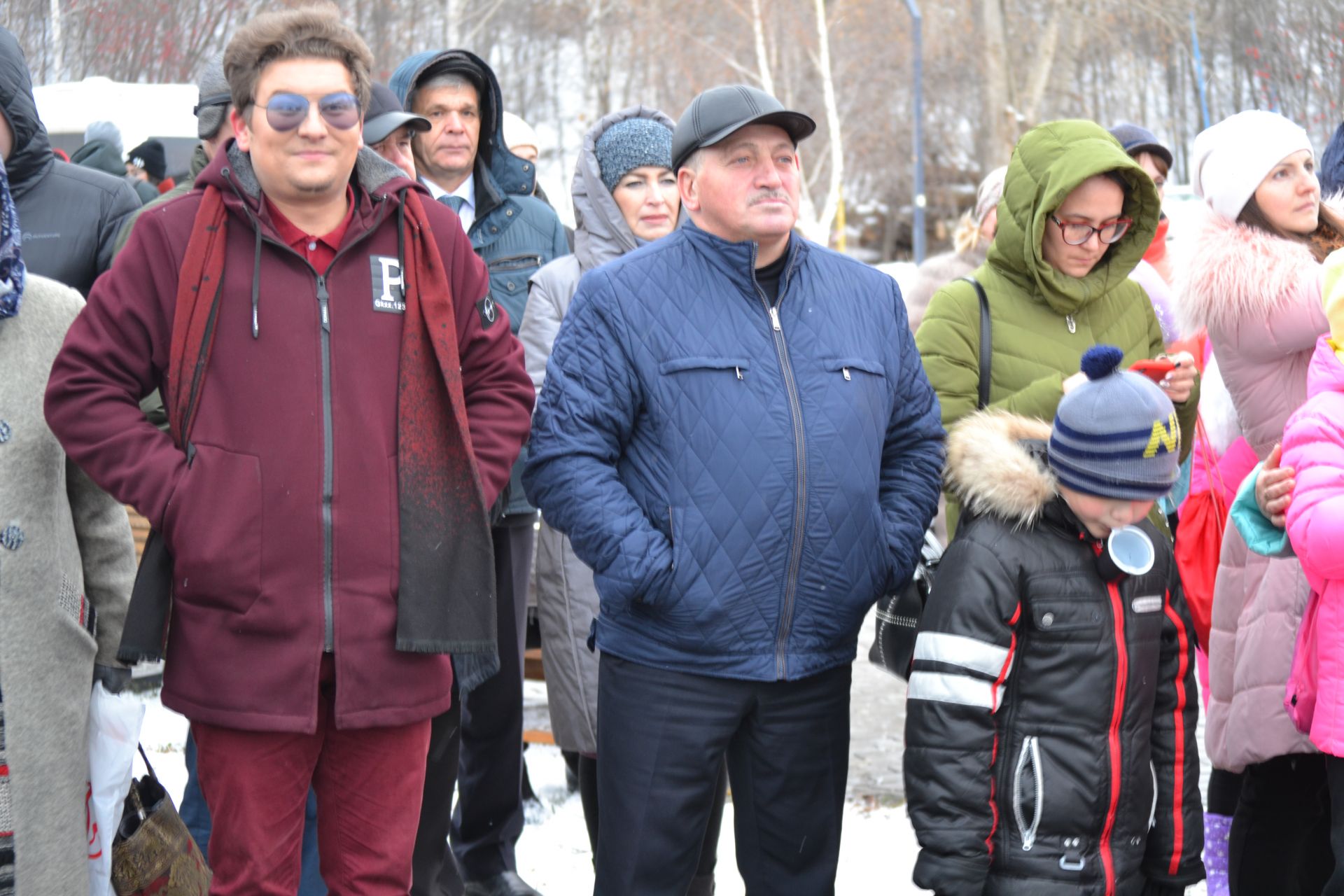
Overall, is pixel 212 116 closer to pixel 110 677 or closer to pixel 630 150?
pixel 630 150

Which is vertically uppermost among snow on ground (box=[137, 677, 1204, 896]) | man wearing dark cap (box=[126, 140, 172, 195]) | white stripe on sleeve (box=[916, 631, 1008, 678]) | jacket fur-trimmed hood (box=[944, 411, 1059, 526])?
man wearing dark cap (box=[126, 140, 172, 195])

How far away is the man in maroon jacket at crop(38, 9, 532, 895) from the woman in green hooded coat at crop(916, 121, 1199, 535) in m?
1.35

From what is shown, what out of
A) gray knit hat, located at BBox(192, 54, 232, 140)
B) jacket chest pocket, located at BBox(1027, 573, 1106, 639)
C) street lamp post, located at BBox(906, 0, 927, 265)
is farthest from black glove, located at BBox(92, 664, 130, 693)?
street lamp post, located at BBox(906, 0, 927, 265)

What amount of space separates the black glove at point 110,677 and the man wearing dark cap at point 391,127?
5.05 feet

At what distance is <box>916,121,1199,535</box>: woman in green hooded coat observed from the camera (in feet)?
11.8

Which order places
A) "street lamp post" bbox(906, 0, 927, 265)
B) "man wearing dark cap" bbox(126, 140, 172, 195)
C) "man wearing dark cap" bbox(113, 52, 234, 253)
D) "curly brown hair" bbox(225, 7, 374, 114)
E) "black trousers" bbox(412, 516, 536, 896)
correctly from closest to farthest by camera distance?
"curly brown hair" bbox(225, 7, 374, 114), "man wearing dark cap" bbox(113, 52, 234, 253), "black trousers" bbox(412, 516, 536, 896), "man wearing dark cap" bbox(126, 140, 172, 195), "street lamp post" bbox(906, 0, 927, 265)

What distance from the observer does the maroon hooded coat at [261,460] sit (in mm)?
2729

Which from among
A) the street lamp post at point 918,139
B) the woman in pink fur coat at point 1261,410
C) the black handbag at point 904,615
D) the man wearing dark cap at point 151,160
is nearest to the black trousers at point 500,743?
the black handbag at point 904,615

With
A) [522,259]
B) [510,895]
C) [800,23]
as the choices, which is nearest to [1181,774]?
[510,895]

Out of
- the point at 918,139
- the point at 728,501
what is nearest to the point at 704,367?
the point at 728,501

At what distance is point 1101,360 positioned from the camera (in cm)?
303

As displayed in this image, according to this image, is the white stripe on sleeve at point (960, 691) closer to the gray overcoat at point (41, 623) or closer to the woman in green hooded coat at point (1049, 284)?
the woman in green hooded coat at point (1049, 284)

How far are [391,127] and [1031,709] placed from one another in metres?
2.16

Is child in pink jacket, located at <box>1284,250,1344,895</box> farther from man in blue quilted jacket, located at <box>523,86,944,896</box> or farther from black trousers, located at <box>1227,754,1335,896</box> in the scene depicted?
man in blue quilted jacket, located at <box>523,86,944,896</box>
